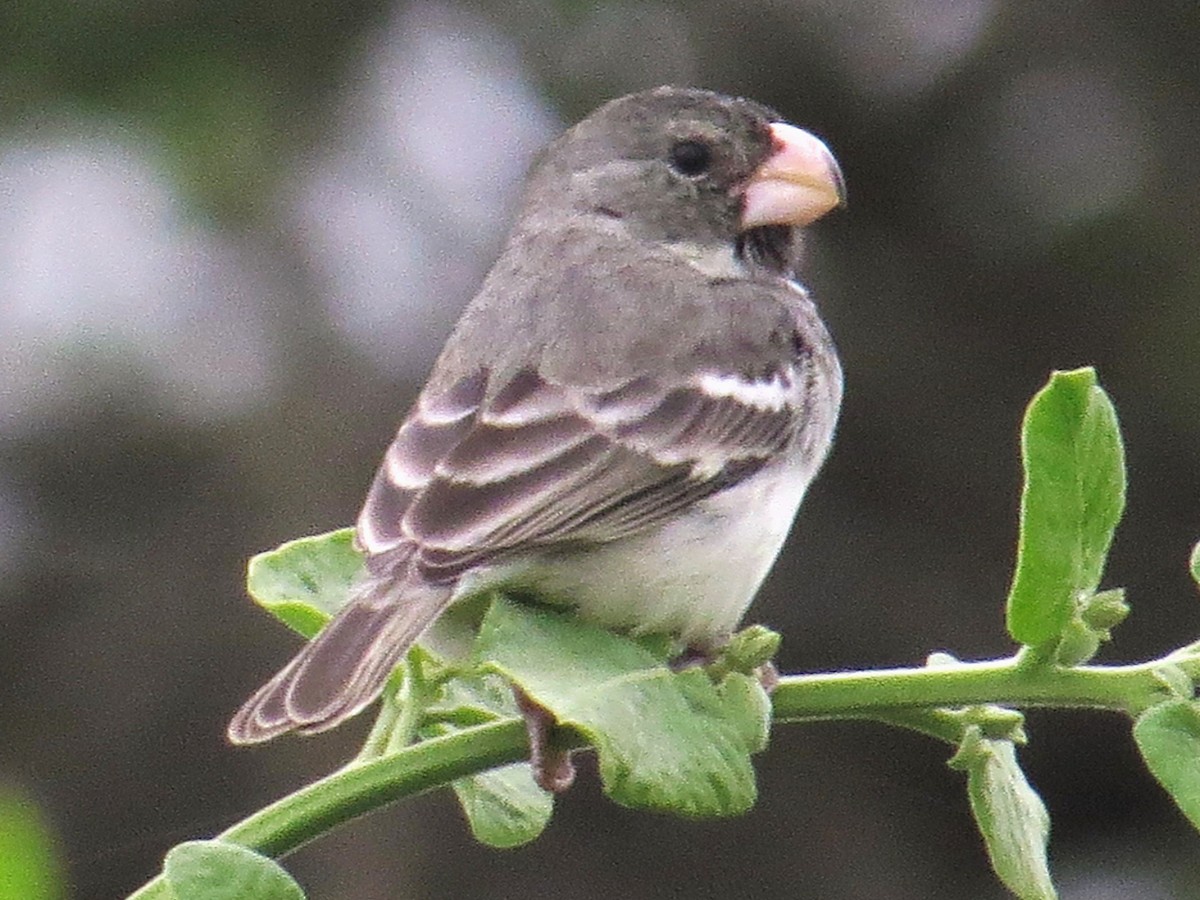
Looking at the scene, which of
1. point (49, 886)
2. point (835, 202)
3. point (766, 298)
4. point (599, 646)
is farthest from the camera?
Result: point (835, 202)

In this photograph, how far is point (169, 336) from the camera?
7.09m

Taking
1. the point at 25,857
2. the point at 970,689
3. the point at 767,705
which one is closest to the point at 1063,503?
the point at 970,689

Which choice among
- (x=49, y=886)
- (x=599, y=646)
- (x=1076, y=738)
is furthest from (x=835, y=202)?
(x=1076, y=738)

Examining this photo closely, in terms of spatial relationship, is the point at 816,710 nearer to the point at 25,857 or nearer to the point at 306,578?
the point at 25,857

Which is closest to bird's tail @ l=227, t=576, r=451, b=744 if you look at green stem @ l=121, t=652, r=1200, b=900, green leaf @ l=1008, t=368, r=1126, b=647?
green stem @ l=121, t=652, r=1200, b=900

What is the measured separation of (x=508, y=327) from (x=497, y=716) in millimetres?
1309

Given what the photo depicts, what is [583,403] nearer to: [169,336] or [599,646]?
[599,646]

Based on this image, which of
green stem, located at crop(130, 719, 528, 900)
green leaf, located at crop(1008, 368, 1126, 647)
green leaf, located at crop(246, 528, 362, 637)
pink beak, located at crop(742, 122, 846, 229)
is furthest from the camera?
pink beak, located at crop(742, 122, 846, 229)

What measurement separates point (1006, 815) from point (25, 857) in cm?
91

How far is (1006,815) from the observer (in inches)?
77.2

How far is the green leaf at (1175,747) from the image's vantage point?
168 cm

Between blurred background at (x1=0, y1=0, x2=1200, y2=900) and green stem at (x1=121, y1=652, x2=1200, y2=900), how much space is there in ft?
14.2

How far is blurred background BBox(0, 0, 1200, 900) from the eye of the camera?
6406 millimetres

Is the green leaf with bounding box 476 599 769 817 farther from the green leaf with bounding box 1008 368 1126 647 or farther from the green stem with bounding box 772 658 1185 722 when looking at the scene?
the green leaf with bounding box 1008 368 1126 647
